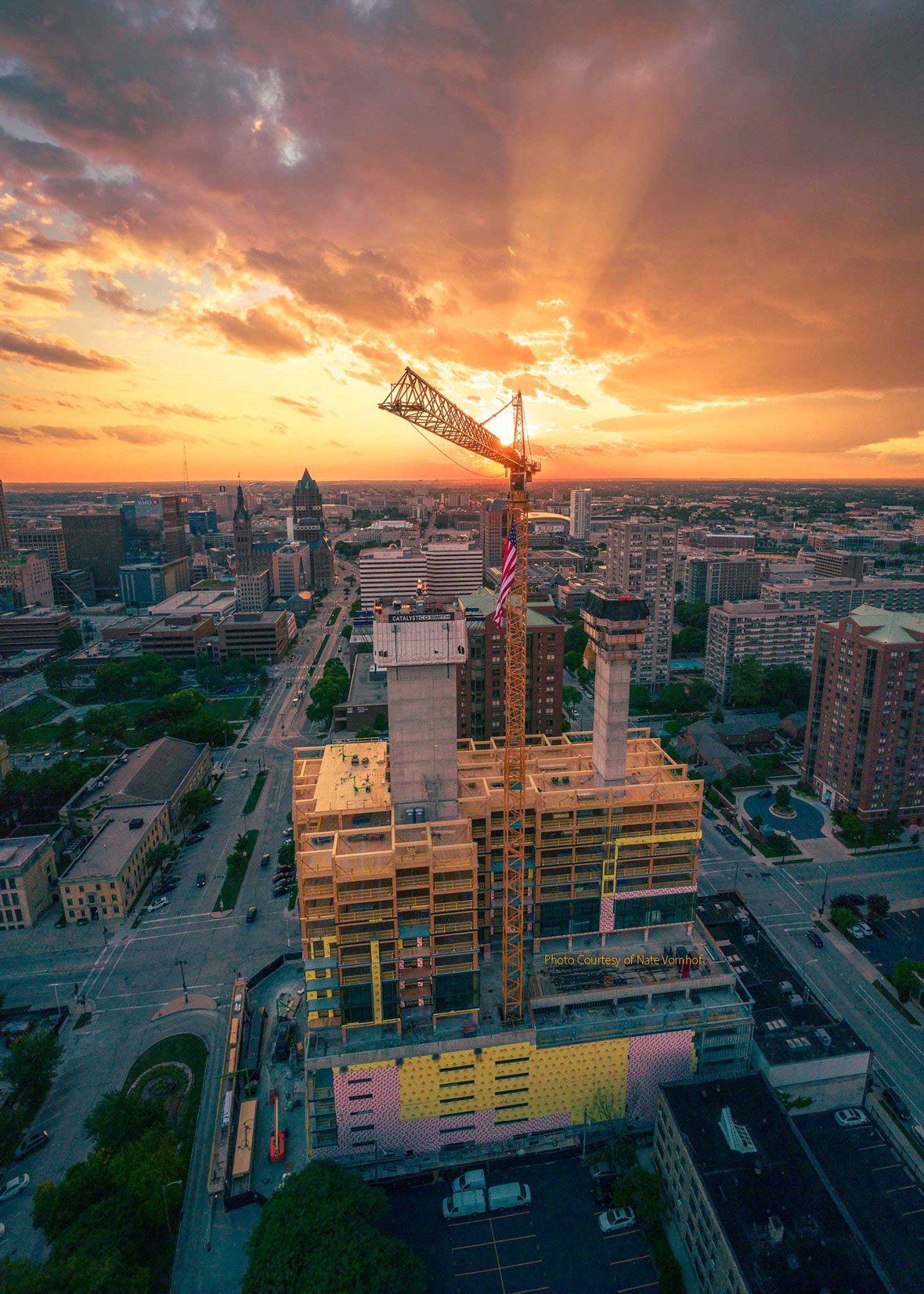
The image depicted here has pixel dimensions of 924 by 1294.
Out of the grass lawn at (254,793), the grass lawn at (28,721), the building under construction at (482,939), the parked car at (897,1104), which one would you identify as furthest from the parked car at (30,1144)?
the grass lawn at (28,721)

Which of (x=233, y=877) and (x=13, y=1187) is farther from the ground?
(x=233, y=877)

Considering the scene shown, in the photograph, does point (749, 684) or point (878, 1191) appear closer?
point (878, 1191)

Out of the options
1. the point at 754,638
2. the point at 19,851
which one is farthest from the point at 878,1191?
the point at 754,638

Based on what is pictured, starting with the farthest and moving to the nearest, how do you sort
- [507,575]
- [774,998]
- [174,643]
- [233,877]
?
[174,643]
[233,877]
[774,998]
[507,575]

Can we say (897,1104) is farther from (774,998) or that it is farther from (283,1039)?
(283,1039)

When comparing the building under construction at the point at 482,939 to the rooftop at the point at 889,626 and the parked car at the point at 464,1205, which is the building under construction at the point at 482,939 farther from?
the rooftop at the point at 889,626

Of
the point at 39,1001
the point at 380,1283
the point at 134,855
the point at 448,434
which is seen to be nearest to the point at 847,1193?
the point at 380,1283
